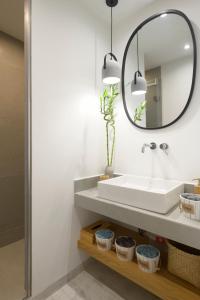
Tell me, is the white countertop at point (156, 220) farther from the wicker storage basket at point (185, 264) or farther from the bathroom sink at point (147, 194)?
the wicker storage basket at point (185, 264)

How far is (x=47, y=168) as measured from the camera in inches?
55.6

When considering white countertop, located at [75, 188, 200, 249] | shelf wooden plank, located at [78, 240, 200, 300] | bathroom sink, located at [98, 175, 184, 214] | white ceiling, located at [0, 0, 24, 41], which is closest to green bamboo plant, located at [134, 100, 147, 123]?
bathroom sink, located at [98, 175, 184, 214]

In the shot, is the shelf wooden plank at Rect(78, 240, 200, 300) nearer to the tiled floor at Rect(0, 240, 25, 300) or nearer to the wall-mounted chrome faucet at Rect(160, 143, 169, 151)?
the tiled floor at Rect(0, 240, 25, 300)

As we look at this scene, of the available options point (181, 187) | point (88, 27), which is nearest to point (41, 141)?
point (181, 187)

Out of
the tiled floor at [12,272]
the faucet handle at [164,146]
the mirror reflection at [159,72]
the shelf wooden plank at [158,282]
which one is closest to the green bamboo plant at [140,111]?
the mirror reflection at [159,72]

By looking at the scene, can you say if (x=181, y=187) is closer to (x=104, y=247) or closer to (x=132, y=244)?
(x=132, y=244)

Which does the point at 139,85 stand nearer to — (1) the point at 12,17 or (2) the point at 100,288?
(1) the point at 12,17

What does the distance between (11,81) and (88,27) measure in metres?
1.10

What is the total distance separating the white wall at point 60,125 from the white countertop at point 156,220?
30 cm

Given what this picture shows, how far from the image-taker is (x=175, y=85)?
1539 mm

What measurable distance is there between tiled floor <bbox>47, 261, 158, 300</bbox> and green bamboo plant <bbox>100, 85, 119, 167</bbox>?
3.41 feet

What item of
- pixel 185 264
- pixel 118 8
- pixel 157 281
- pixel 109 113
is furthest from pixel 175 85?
pixel 157 281

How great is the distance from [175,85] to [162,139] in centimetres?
48

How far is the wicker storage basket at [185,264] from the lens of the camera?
1150mm
